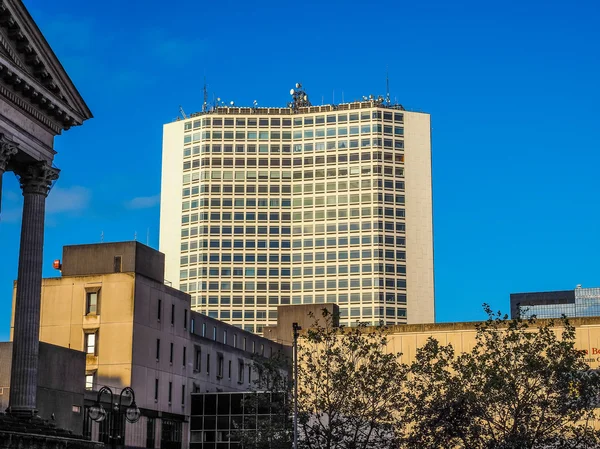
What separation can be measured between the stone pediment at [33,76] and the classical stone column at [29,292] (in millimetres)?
2930

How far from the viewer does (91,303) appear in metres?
103

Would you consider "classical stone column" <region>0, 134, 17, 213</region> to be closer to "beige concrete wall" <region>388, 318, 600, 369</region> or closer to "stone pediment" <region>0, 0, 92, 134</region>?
"stone pediment" <region>0, 0, 92, 134</region>

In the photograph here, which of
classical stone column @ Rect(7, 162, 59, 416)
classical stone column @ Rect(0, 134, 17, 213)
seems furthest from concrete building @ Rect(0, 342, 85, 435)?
classical stone column @ Rect(0, 134, 17, 213)

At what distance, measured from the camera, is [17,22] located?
48781 mm

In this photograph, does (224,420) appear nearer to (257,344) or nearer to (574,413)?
(257,344)

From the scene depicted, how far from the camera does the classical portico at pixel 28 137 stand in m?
49.2

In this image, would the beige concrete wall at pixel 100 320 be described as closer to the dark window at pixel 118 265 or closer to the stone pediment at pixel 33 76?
the dark window at pixel 118 265

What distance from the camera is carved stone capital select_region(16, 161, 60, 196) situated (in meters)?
52.5

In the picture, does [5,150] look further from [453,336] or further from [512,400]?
[453,336]

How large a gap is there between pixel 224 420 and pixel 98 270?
20.8m

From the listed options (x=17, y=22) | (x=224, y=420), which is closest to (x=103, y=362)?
(x=224, y=420)

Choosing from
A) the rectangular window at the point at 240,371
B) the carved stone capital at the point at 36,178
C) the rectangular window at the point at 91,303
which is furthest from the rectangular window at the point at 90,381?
the carved stone capital at the point at 36,178

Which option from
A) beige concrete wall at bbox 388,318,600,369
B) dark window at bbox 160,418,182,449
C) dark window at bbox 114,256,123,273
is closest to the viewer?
beige concrete wall at bbox 388,318,600,369

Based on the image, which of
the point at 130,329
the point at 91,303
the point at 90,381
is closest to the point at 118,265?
the point at 91,303
